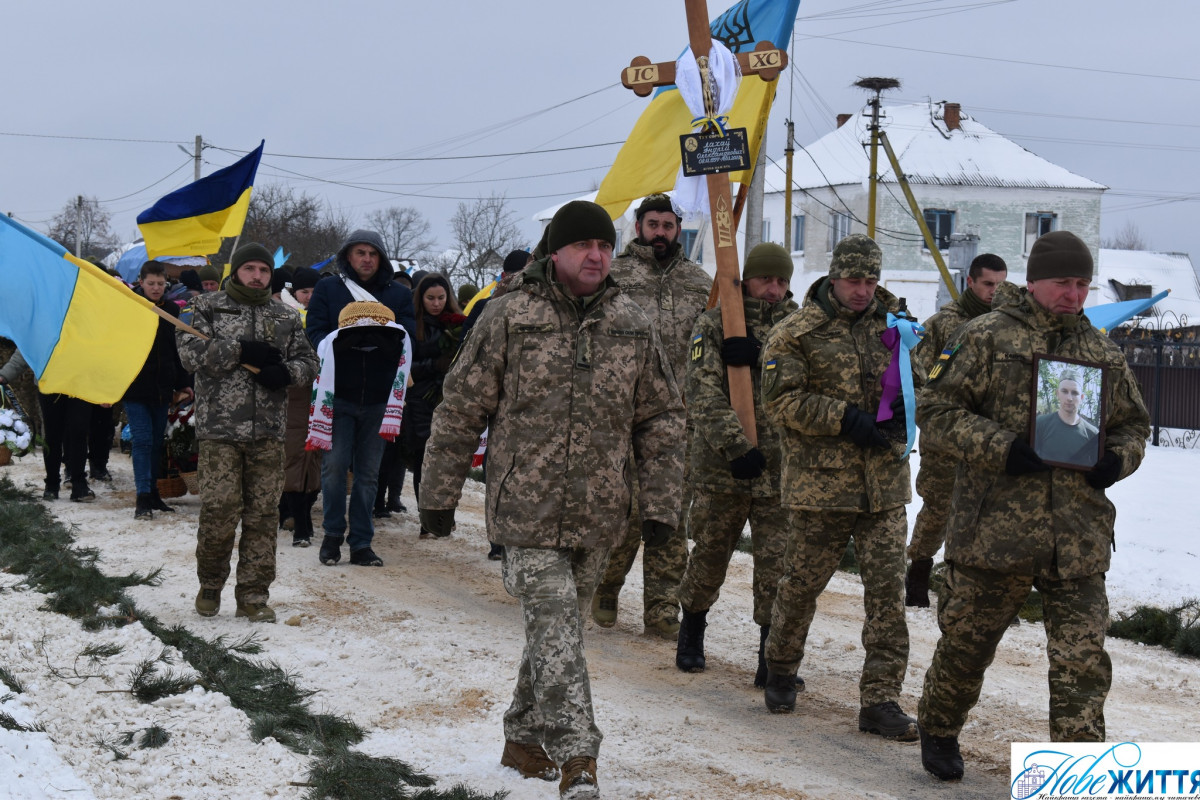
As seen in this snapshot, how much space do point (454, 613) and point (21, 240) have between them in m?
3.57

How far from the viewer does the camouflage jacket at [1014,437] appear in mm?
4559

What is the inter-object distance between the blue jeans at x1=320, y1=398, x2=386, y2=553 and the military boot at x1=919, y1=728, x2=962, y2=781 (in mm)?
5251

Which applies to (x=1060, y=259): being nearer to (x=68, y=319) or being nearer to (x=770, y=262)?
(x=770, y=262)

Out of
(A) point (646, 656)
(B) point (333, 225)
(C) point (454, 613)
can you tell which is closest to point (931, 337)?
(A) point (646, 656)

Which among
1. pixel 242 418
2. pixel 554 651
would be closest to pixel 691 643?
pixel 554 651

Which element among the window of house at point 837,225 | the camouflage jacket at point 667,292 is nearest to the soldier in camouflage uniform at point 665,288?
the camouflage jacket at point 667,292

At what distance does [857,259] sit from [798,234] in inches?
1685

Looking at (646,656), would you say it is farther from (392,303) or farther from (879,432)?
(392,303)

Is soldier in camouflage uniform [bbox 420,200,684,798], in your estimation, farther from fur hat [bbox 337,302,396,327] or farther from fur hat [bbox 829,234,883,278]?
fur hat [bbox 337,302,396,327]

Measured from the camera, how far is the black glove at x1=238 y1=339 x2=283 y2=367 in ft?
23.9

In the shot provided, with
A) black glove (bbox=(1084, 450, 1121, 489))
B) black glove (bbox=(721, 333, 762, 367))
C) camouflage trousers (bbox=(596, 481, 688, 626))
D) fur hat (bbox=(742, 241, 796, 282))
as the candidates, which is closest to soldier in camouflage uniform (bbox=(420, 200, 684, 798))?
black glove (bbox=(1084, 450, 1121, 489))

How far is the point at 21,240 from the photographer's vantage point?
24.7ft

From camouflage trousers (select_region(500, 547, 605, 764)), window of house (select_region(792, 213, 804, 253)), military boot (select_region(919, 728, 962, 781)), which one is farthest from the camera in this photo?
window of house (select_region(792, 213, 804, 253))

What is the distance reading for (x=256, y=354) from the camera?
728cm
